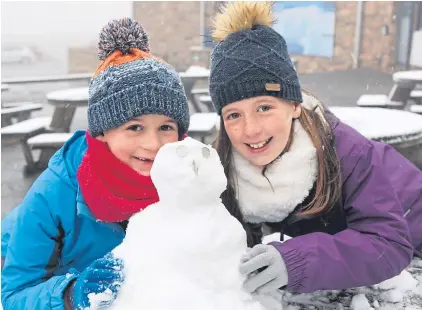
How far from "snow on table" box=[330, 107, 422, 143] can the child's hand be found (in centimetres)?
229

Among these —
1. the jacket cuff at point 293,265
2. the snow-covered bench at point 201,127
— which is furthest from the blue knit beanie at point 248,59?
the snow-covered bench at point 201,127

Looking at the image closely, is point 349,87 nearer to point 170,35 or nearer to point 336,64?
point 336,64

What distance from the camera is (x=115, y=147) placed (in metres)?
1.61

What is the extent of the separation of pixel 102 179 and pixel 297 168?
2.19 feet

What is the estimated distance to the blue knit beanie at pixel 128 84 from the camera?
5.24 ft

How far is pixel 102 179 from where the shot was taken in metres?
1.55

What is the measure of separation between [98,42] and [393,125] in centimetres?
240

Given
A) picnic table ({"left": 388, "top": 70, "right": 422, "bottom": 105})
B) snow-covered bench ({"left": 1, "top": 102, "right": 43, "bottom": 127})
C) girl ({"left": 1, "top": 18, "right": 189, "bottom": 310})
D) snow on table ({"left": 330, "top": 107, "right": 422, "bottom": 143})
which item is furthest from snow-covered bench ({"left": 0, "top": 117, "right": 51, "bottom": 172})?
picnic table ({"left": 388, "top": 70, "right": 422, "bottom": 105})

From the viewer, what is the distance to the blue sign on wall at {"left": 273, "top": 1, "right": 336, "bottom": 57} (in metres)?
13.3

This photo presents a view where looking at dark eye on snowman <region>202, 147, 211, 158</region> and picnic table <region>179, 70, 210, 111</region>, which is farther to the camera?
picnic table <region>179, 70, 210, 111</region>

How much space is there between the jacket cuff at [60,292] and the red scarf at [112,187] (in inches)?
9.1

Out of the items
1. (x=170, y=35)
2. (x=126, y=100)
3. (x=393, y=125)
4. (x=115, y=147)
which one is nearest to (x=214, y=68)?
(x=126, y=100)

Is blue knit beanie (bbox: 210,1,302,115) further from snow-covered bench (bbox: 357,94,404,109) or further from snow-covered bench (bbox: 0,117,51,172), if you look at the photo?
snow-covered bench (bbox: 357,94,404,109)

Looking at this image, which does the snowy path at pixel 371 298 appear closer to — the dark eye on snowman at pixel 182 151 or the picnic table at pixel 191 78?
the dark eye on snowman at pixel 182 151
